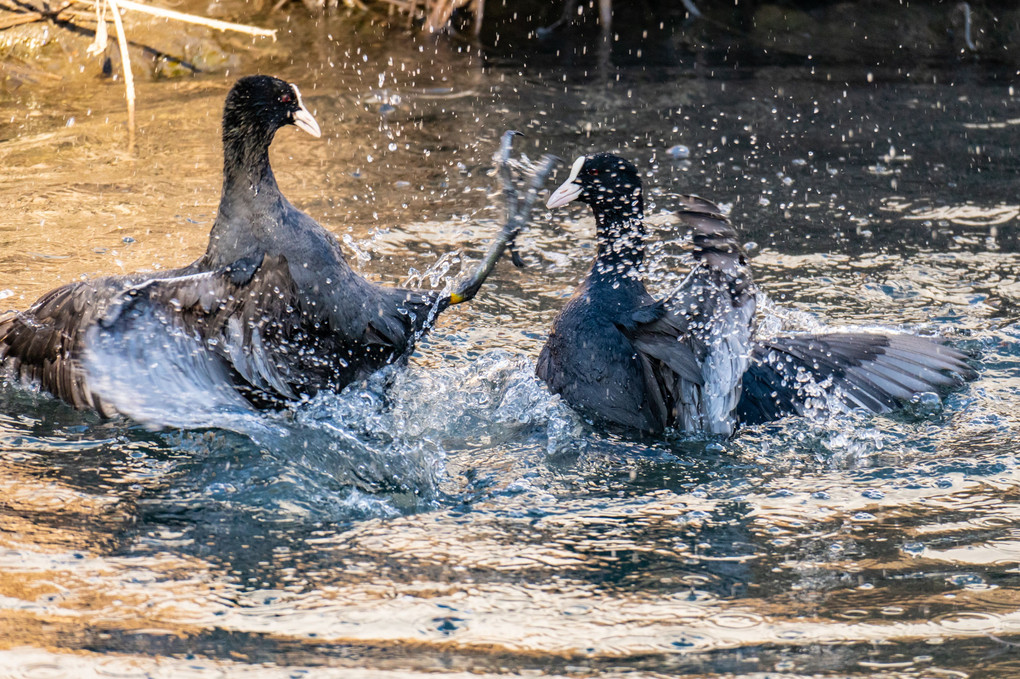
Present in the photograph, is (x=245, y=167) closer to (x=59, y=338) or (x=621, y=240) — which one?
(x=59, y=338)

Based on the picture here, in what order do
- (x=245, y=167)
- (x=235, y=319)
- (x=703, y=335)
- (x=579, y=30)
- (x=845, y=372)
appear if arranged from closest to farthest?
(x=703, y=335), (x=235, y=319), (x=245, y=167), (x=845, y=372), (x=579, y=30)

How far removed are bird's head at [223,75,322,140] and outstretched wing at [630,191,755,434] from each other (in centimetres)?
139

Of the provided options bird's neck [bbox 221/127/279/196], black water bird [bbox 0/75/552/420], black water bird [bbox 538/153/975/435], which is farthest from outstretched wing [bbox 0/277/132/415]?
black water bird [bbox 538/153/975/435]

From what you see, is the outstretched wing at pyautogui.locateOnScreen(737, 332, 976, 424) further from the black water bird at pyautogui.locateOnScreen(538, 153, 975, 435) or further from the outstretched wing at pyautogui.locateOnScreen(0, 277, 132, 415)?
the outstretched wing at pyautogui.locateOnScreen(0, 277, 132, 415)

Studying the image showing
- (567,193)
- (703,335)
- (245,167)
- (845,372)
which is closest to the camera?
(703,335)

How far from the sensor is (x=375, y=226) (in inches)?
202

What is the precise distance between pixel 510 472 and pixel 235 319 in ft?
3.40

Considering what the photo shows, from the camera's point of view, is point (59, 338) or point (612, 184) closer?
point (59, 338)

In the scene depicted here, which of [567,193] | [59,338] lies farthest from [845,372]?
[59,338]

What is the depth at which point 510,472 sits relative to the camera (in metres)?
3.49

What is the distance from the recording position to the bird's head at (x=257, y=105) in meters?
3.89

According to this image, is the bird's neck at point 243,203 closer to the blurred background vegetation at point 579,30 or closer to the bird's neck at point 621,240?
the bird's neck at point 621,240

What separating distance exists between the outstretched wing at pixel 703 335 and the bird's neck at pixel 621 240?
391 mm

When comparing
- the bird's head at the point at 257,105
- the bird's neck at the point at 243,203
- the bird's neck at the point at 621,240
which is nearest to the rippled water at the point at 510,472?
the bird's neck at the point at 621,240
